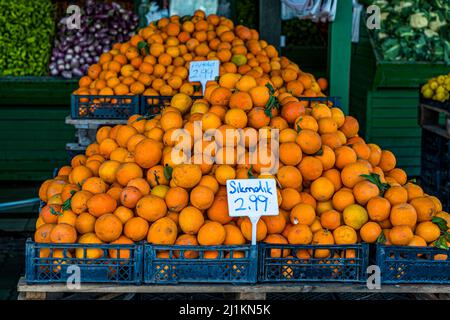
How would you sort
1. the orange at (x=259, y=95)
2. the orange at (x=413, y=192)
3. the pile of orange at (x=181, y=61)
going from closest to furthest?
1. the orange at (x=413, y=192)
2. the orange at (x=259, y=95)
3. the pile of orange at (x=181, y=61)

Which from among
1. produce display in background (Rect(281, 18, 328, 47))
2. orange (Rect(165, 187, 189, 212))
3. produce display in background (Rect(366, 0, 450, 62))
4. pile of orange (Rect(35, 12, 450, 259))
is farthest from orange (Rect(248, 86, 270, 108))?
produce display in background (Rect(281, 18, 328, 47))

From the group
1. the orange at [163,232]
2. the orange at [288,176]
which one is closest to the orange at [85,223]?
the orange at [163,232]

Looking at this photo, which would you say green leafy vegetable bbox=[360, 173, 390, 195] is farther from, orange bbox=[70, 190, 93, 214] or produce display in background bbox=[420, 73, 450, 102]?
produce display in background bbox=[420, 73, 450, 102]

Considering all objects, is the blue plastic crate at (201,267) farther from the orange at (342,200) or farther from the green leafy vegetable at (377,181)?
the green leafy vegetable at (377,181)

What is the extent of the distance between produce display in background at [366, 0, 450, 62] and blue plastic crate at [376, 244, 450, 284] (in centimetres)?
446

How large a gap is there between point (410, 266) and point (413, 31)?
16.3ft

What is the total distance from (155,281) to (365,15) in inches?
213

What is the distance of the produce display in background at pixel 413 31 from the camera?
6.76 meters

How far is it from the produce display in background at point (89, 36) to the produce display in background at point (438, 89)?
293 cm

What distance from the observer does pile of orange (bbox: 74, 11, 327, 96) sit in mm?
4551

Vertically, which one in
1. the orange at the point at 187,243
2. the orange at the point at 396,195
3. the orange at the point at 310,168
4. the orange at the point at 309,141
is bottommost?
the orange at the point at 187,243

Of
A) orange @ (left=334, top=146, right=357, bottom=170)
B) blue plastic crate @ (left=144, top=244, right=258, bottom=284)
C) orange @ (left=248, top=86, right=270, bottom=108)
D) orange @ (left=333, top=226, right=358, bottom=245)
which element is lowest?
blue plastic crate @ (left=144, top=244, right=258, bottom=284)

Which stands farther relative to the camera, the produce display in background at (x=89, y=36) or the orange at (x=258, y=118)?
the produce display in background at (x=89, y=36)

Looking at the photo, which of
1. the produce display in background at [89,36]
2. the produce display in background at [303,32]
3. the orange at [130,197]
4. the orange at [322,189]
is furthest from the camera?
the produce display in background at [303,32]
